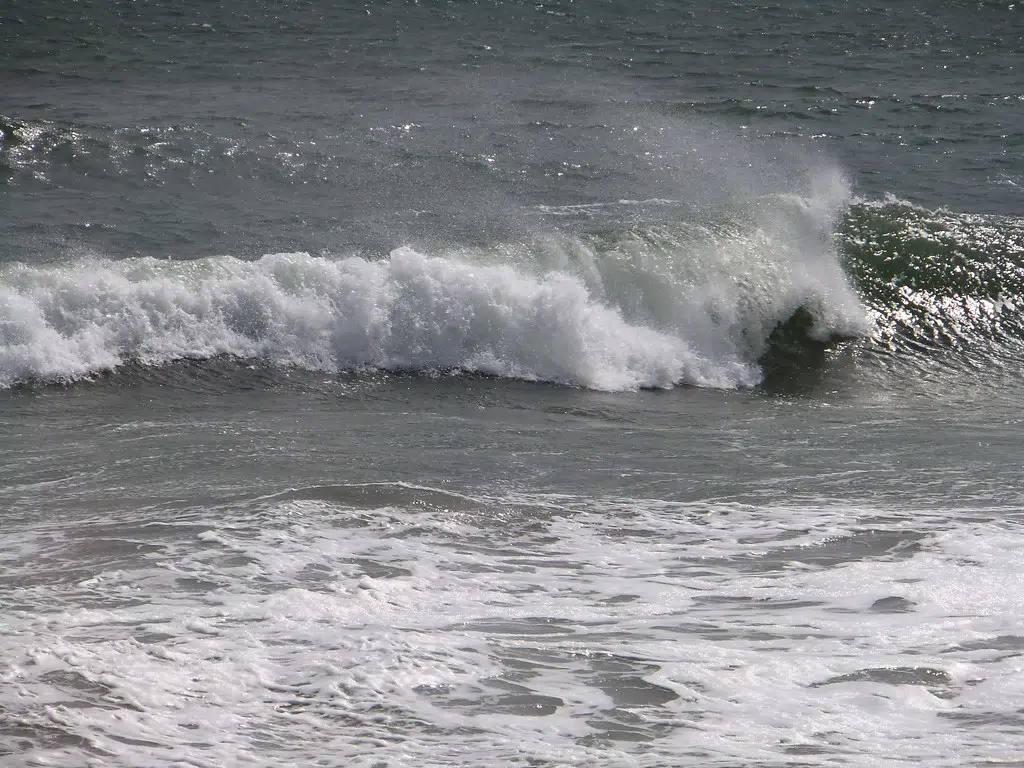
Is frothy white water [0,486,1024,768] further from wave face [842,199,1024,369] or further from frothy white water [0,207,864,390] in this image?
wave face [842,199,1024,369]

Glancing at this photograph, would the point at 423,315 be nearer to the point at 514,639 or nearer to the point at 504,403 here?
the point at 504,403

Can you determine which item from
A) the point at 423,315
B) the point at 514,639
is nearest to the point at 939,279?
the point at 423,315

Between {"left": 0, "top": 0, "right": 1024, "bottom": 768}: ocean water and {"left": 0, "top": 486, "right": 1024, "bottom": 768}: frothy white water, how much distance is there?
0.02 m

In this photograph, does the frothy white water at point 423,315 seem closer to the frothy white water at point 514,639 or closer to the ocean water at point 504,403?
the ocean water at point 504,403

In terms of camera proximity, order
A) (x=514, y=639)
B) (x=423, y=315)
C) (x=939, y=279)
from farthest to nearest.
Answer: (x=939, y=279), (x=423, y=315), (x=514, y=639)

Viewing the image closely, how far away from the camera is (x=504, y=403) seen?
28.3ft

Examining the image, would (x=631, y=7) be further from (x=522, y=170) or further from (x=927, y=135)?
(x=522, y=170)

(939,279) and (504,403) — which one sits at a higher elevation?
(939,279)

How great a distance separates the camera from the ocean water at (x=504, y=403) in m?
4.12

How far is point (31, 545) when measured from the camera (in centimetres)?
521

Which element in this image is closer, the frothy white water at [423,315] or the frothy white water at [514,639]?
the frothy white water at [514,639]

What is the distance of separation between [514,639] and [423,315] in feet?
18.0

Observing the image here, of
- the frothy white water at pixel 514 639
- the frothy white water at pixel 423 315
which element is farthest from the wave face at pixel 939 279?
the frothy white water at pixel 514 639

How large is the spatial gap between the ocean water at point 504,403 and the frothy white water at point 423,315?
0.13 ft
